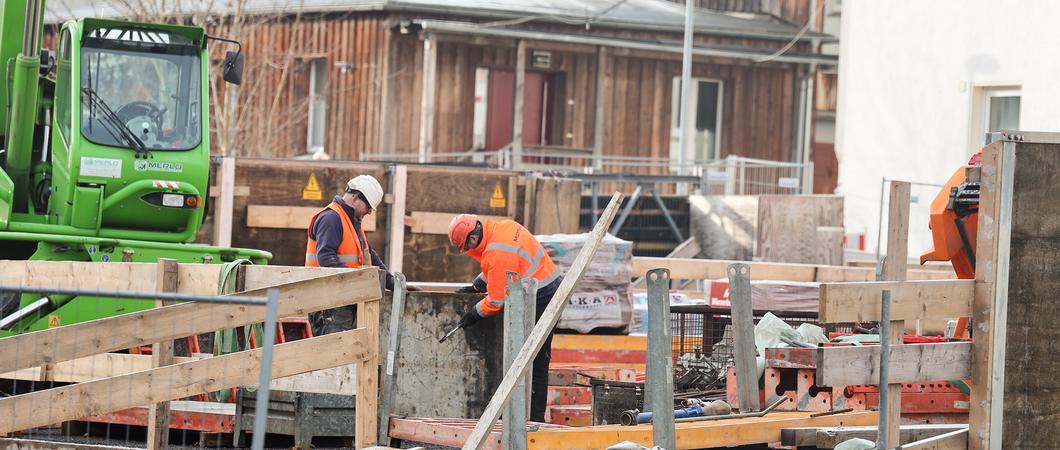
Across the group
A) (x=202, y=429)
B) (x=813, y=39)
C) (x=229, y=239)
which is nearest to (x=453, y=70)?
(x=813, y=39)

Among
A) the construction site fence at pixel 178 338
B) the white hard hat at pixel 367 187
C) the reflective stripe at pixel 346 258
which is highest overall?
the white hard hat at pixel 367 187

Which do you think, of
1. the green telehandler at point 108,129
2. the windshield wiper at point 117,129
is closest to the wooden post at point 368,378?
the green telehandler at point 108,129

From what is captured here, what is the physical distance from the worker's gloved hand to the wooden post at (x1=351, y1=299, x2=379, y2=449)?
1.74 m

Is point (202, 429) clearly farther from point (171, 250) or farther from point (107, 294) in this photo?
Result: point (107, 294)

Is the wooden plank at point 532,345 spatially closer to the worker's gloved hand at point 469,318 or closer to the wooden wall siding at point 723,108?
the worker's gloved hand at point 469,318

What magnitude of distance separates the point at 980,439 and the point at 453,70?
2232 cm

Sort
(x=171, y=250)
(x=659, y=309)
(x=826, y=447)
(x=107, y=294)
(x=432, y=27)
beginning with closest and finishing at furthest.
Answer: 1. (x=107, y=294)
2. (x=659, y=309)
3. (x=826, y=447)
4. (x=171, y=250)
5. (x=432, y=27)

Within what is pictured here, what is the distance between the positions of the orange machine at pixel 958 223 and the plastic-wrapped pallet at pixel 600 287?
3.31 meters

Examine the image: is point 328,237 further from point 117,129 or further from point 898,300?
point 898,300

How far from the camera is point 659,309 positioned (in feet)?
26.8

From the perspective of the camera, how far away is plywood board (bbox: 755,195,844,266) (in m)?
21.2

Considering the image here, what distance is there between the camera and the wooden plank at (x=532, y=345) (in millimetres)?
7648

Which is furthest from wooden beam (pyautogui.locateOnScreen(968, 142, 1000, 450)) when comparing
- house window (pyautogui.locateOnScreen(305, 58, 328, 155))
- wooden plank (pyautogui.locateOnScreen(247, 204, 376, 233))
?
house window (pyautogui.locateOnScreen(305, 58, 328, 155))

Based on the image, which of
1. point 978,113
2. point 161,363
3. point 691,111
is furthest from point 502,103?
point 161,363
